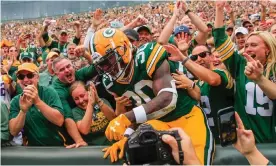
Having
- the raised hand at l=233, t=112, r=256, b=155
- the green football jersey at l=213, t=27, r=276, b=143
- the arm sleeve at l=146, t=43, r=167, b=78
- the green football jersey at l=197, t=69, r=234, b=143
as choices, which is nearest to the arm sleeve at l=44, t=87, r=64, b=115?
the arm sleeve at l=146, t=43, r=167, b=78

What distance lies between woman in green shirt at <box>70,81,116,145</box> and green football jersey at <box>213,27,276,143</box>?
3.27ft

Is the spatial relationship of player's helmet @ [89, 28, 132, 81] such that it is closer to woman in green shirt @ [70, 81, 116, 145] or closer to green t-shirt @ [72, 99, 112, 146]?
woman in green shirt @ [70, 81, 116, 145]

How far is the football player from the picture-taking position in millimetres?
2768

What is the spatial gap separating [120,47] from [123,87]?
13.3 inches

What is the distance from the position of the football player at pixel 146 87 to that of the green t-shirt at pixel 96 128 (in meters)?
0.67

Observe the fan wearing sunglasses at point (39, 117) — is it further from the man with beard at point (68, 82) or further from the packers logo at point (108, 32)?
the packers logo at point (108, 32)

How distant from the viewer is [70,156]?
10.1ft

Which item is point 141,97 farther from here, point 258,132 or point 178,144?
point 178,144

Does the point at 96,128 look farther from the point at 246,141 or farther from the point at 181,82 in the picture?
the point at 246,141

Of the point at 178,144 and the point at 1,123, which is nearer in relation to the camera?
the point at 178,144

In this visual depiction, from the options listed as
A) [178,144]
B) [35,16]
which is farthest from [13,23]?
[178,144]

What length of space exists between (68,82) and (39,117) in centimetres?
54

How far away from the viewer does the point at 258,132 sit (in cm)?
310

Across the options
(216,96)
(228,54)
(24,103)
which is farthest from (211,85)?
(24,103)
